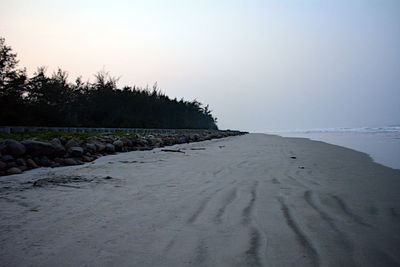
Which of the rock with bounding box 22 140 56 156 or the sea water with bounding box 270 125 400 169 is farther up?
the sea water with bounding box 270 125 400 169

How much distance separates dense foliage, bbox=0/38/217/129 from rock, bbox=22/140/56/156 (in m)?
15.9

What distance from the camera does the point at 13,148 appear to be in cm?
468

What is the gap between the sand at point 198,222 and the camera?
5.01ft

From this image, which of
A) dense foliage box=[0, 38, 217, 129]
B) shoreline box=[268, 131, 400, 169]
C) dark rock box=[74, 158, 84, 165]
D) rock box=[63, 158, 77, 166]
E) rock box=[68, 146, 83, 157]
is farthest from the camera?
dense foliage box=[0, 38, 217, 129]

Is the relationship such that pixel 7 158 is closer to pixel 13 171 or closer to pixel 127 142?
pixel 13 171

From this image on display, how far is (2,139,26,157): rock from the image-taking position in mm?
4645

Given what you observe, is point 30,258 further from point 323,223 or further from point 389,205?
point 389,205

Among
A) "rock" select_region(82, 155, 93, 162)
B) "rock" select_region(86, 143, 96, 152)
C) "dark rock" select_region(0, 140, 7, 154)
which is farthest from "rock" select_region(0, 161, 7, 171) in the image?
"rock" select_region(86, 143, 96, 152)

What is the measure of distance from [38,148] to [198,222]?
4597 millimetres

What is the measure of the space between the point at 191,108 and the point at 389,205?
212ft

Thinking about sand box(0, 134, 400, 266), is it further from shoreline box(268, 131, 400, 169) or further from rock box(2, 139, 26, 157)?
shoreline box(268, 131, 400, 169)

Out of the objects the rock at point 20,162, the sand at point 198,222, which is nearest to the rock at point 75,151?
the rock at point 20,162

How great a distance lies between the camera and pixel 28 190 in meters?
3.06

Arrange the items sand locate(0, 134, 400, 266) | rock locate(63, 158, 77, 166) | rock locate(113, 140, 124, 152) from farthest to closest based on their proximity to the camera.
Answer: rock locate(113, 140, 124, 152)
rock locate(63, 158, 77, 166)
sand locate(0, 134, 400, 266)
